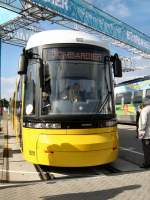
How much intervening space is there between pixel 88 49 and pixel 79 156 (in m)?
2.66

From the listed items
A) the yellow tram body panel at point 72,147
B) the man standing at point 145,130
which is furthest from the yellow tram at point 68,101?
the man standing at point 145,130

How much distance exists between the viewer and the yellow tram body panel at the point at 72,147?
29.7ft

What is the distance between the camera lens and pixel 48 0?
18.0 metres

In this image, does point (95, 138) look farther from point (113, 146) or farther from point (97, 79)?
point (97, 79)

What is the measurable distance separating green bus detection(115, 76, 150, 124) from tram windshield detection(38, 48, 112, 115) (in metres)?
14.1

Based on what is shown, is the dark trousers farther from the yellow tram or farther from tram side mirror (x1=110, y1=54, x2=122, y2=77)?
tram side mirror (x1=110, y1=54, x2=122, y2=77)

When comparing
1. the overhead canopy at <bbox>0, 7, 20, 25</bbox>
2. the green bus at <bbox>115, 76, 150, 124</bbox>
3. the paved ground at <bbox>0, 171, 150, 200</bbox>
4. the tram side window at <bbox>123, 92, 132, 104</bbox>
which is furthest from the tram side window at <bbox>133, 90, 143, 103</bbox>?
the paved ground at <bbox>0, 171, 150, 200</bbox>

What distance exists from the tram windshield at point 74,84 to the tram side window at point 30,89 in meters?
0.33

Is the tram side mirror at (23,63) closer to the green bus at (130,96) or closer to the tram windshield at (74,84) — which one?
the tram windshield at (74,84)

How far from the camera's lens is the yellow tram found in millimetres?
9148

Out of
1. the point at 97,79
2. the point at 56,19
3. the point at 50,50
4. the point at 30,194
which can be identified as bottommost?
the point at 30,194

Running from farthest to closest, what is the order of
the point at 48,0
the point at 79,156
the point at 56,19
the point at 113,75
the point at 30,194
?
the point at 56,19, the point at 48,0, the point at 113,75, the point at 79,156, the point at 30,194

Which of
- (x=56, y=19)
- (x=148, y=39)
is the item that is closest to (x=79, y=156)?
(x=56, y=19)

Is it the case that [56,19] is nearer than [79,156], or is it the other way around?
[79,156]
